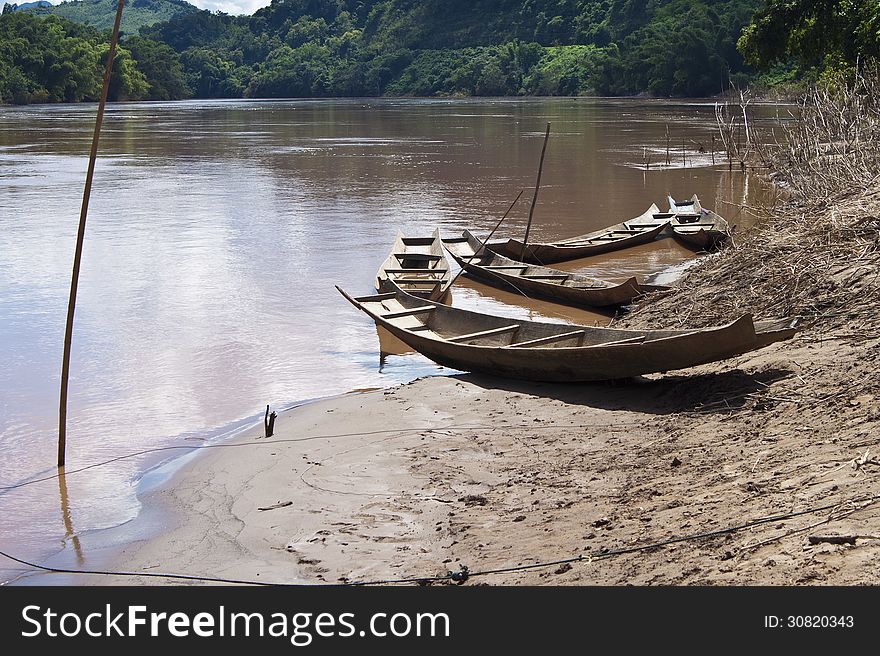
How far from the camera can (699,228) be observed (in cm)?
1719

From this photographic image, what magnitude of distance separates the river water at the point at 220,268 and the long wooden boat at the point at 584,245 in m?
0.23

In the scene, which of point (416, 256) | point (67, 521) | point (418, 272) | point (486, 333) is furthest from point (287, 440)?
point (416, 256)

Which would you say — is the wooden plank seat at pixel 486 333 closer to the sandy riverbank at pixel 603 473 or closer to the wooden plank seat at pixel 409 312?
the sandy riverbank at pixel 603 473

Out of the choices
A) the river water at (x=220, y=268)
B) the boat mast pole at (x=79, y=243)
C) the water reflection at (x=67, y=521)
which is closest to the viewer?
the water reflection at (x=67, y=521)

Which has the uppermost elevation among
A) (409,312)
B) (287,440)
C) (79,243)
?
(79,243)

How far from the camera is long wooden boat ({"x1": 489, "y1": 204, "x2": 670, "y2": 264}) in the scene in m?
15.9

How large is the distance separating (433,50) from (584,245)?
430ft

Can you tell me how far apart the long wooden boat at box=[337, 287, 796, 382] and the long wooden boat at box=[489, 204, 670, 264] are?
4517 mm

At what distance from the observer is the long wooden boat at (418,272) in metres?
12.9

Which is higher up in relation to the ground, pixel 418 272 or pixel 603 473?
pixel 418 272

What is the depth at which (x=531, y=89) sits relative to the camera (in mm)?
113312

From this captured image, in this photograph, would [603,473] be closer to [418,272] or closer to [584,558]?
[584,558]

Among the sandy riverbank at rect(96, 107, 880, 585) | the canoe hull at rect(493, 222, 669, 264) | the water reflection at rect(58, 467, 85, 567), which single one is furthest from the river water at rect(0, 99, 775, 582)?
the sandy riverbank at rect(96, 107, 880, 585)

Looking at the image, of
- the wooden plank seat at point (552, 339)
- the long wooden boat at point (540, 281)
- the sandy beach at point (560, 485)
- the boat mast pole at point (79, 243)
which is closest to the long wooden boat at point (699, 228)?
the long wooden boat at point (540, 281)
